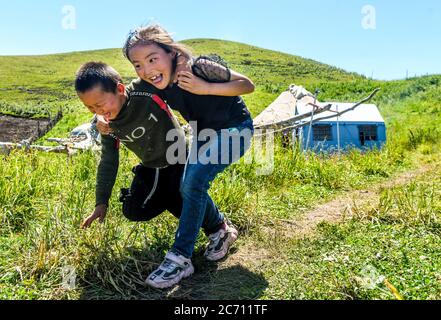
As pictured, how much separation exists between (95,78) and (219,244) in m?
1.33

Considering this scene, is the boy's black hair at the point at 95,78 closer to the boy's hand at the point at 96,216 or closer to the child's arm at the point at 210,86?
the child's arm at the point at 210,86

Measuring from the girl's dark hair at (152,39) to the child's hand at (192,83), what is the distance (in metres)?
0.23

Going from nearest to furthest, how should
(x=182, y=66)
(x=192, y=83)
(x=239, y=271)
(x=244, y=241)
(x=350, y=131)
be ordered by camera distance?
1. (x=192, y=83)
2. (x=182, y=66)
3. (x=239, y=271)
4. (x=244, y=241)
5. (x=350, y=131)

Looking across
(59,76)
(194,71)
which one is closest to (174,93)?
(194,71)

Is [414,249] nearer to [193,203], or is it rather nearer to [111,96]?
[193,203]

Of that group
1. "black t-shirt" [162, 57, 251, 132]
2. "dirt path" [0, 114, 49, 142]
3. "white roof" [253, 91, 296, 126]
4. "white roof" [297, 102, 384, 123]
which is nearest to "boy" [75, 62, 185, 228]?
"black t-shirt" [162, 57, 251, 132]

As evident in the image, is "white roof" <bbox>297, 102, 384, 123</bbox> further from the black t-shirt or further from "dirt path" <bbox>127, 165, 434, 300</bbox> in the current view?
the black t-shirt

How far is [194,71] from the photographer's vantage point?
241 cm

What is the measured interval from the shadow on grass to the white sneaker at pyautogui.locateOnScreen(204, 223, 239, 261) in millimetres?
113

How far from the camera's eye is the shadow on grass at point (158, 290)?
7.50 ft

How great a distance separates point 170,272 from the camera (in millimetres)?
2361

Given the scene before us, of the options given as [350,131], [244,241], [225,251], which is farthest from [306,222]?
[350,131]

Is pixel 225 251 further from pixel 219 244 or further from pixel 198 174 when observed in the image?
pixel 198 174

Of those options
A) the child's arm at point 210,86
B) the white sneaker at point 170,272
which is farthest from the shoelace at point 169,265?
the child's arm at point 210,86
